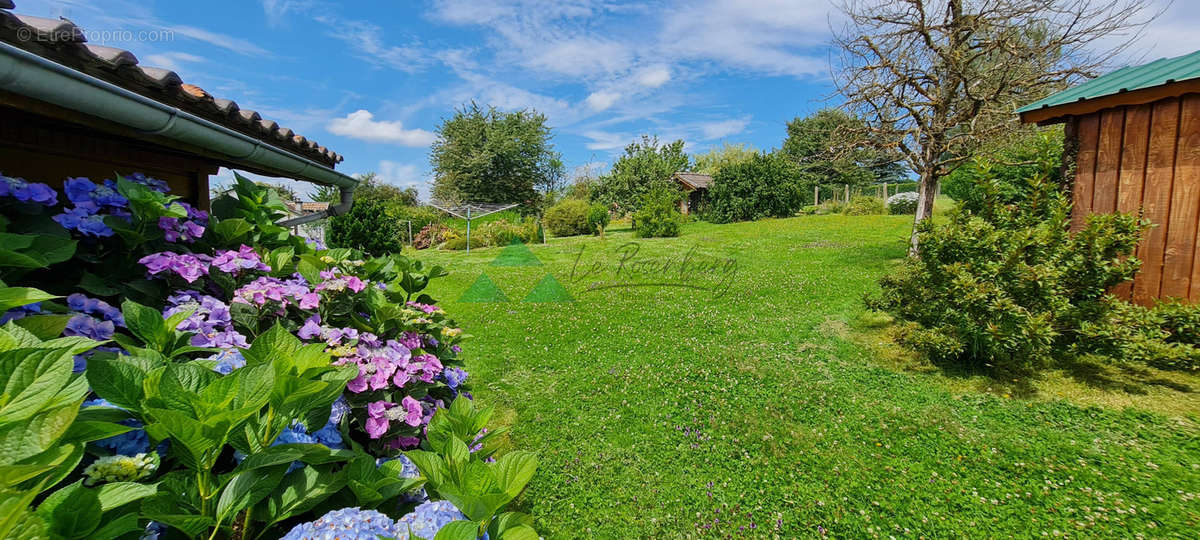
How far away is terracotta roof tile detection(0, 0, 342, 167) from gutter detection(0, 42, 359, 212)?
0.08 m

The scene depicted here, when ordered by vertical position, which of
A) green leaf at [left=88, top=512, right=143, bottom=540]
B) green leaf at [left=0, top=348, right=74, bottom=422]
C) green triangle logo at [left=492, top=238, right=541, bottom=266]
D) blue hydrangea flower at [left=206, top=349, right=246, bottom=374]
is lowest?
green triangle logo at [left=492, top=238, right=541, bottom=266]

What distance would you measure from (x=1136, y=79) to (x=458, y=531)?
658cm

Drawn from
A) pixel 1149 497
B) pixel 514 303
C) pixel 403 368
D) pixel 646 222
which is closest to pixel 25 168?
pixel 403 368

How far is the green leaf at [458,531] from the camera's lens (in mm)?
809

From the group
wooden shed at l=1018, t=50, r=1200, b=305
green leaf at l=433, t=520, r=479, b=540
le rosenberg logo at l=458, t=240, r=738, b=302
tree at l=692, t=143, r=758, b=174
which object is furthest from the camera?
tree at l=692, t=143, r=758, b=174

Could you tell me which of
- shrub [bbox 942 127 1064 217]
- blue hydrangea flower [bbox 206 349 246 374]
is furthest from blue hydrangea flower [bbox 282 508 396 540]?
shrub [bbox 942 127 1064 217]

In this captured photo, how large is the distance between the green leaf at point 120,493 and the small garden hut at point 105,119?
1.22 metres

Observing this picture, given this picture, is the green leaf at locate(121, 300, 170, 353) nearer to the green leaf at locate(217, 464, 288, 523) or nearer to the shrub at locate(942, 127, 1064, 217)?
the green leaf at locate(217, 464, 288, 523)

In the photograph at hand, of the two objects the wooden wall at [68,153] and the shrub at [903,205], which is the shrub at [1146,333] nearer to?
the wooden wall at [68,153]

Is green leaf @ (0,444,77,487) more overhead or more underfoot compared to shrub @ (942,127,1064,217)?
more underfoot

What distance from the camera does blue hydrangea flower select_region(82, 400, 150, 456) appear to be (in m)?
0.91

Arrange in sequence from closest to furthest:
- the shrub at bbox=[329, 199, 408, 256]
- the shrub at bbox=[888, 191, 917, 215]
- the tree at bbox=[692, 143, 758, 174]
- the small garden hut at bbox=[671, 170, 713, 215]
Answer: the shrub at bbox=[329, 199, 408, 256] → the shrub at bbox=[888, 191, 917, 215] → the small garden hut at bbox=[671, 170, 713, 215] → the tree at bbox=[692, 143, 758, 174]

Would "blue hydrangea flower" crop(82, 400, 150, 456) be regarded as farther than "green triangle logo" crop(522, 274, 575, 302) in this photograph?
No

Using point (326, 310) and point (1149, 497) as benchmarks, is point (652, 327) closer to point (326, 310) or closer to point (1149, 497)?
point (1149, 497)
